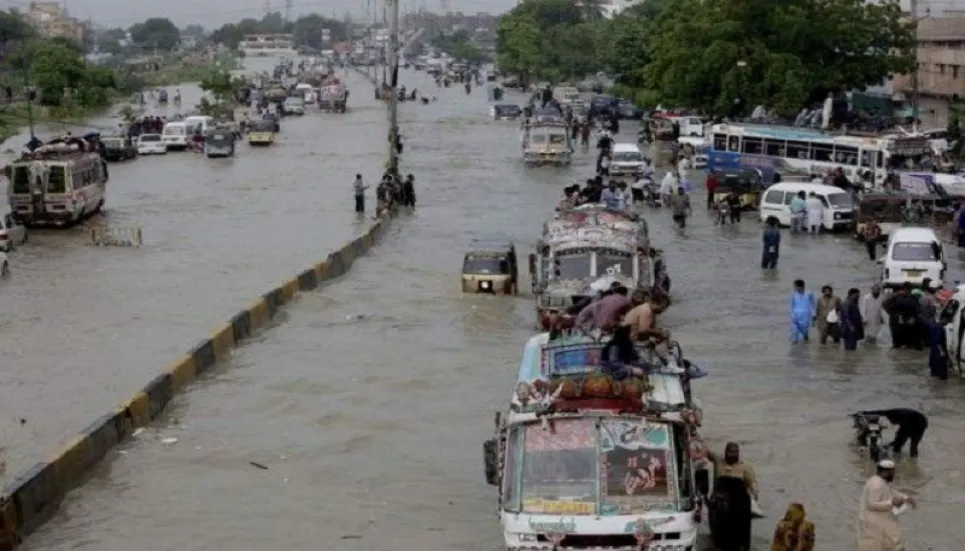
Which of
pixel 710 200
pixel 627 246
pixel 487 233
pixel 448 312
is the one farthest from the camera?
pixel 710 200

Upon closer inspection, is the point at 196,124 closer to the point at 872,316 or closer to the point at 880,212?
the point at 880,212

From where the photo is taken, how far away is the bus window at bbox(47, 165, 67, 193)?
122ft

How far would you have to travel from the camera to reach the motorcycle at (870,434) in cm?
1512

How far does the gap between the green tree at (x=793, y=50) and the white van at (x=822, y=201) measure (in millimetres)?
19188

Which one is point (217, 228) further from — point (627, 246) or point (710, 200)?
point (627, 246)

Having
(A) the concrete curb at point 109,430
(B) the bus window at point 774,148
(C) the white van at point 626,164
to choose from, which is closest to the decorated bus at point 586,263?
(A) the concrete curb at point 109,430

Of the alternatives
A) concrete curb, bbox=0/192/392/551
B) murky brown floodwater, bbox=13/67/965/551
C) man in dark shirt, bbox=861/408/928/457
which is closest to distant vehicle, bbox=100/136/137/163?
murky brown floodwater, bbox=13/67/965/551

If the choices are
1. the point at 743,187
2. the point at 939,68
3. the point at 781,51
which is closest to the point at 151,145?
the point at 781,51

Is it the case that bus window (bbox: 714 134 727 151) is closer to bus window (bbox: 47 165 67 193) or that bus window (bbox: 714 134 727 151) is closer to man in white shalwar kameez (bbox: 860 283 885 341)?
bus window (bbox: 47 165 67 193)

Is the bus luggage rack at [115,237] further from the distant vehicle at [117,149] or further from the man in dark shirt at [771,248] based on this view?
the distant vehicle at [117,149]

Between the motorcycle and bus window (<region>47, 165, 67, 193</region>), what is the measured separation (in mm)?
25465

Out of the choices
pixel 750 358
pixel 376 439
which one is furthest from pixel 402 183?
pixel 376 439

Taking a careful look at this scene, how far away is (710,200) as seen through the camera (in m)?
40.8

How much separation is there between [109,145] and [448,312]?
118ft
